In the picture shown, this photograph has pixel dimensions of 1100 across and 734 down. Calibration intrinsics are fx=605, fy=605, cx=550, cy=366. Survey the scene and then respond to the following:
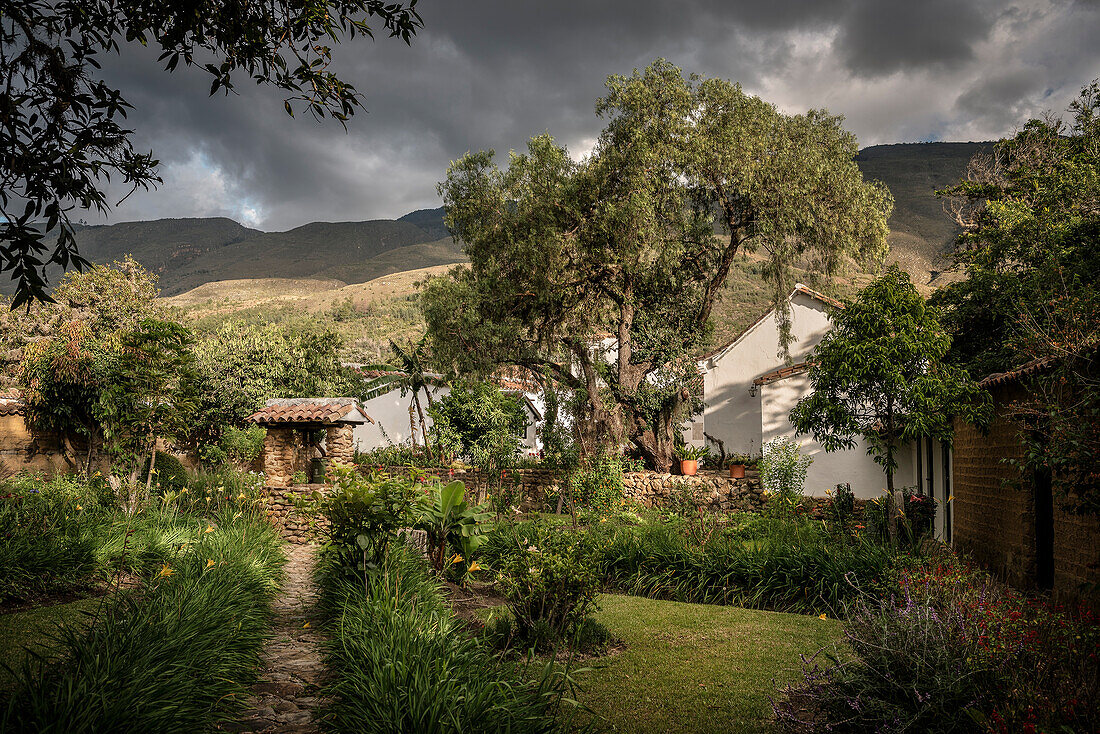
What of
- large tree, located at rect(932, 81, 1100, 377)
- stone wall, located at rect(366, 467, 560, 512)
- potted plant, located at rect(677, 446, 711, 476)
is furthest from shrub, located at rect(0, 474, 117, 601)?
potted plant, located at rect(677, 446, 711, 476)

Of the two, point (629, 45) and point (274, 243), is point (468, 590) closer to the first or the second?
point (629, 45)

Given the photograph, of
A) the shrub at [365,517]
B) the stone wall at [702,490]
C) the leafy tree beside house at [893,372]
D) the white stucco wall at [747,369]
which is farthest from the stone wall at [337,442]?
the white stucco wall at [747,369]

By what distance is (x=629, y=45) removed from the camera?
17953 millimetres

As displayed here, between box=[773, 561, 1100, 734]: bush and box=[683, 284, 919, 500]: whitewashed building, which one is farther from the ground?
box=[683, 284, 919, 500]: whitewashed building

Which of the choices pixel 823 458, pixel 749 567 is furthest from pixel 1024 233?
pixel 749 567

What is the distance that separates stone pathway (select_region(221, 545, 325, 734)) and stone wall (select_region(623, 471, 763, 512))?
40.2 ft

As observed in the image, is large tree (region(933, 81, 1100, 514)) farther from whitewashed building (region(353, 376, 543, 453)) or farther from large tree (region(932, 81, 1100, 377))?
whitewashed building (region(353, 376, 543, 453))

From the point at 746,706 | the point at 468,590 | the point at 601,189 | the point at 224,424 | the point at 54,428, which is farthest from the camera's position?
the point at 224,424

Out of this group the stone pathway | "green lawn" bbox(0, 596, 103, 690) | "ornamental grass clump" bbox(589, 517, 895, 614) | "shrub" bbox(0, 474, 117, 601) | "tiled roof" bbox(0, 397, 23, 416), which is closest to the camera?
the stone pathway

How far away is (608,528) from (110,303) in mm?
25323

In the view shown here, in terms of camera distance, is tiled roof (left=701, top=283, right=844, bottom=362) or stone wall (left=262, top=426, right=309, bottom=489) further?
tiled roof (left=701, top=283, right=844, bottom=362)

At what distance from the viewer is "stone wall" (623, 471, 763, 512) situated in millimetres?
18562

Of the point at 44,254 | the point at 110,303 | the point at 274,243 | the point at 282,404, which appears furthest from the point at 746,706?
the point at 274,243

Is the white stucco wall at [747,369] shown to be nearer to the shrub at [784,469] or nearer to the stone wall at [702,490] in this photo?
the stone wall at [702,490]
